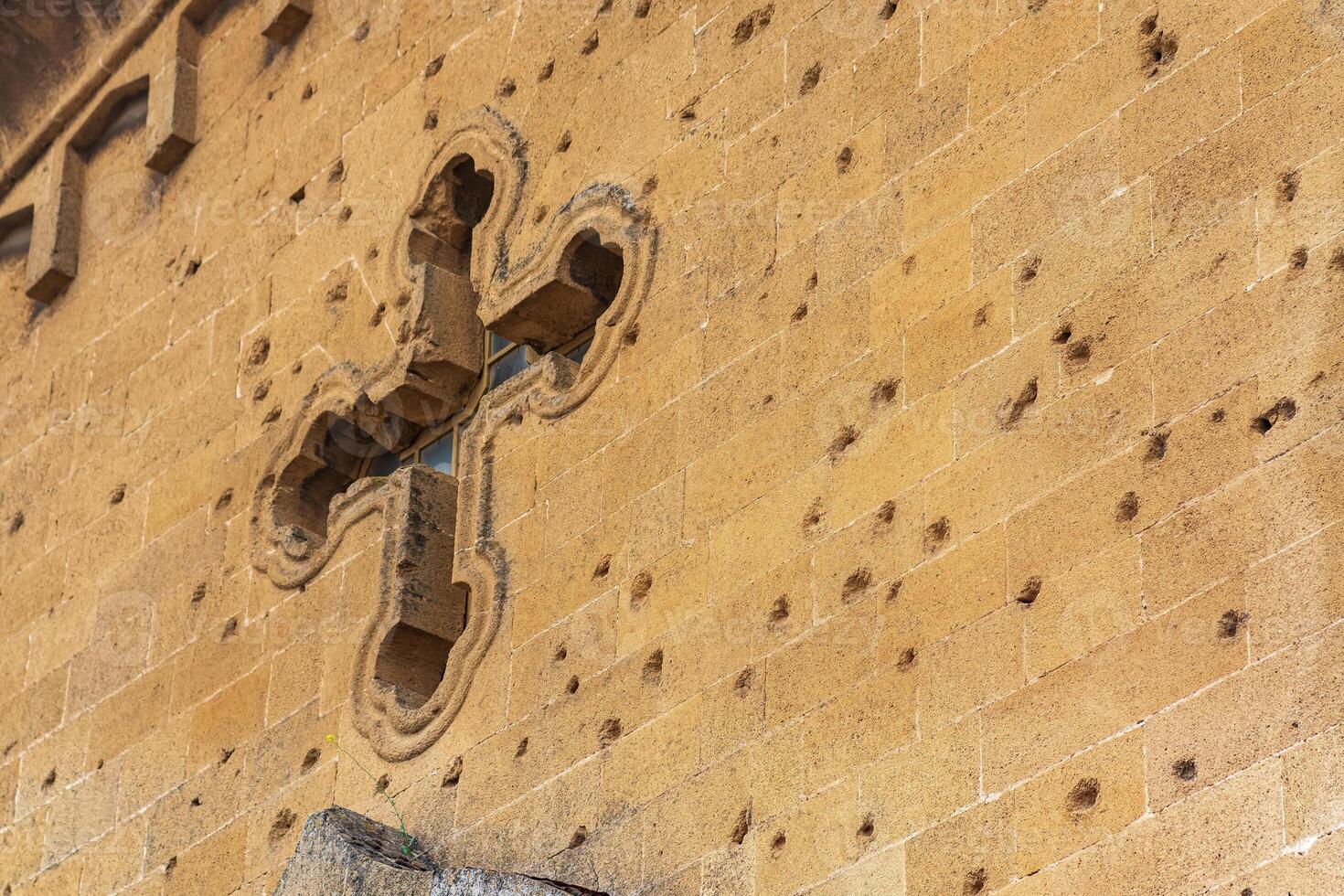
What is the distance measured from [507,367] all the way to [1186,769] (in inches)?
147

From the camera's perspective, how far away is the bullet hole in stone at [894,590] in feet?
23.2

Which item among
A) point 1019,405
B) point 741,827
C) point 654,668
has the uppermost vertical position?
point 1019,405

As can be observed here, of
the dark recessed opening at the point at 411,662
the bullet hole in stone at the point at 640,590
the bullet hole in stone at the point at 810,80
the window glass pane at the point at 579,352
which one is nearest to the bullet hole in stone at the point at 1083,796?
the bullet hole in stone at the point at 640,590

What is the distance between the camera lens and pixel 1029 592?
6.72m

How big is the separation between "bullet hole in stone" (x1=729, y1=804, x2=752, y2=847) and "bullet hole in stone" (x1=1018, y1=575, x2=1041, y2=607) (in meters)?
0.97

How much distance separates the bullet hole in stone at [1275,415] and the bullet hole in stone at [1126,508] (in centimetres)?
36

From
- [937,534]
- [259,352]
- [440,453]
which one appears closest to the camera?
[937,534]

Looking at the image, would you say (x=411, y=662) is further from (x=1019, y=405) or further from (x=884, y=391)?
(x=1019, y=405)

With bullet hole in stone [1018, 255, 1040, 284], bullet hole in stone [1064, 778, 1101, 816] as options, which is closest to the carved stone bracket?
bullet hole in stone [1018, 255, 1040, 284]

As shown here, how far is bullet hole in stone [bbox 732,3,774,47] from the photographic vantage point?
335 inches

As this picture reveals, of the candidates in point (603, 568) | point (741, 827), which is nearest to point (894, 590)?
point (741, 827)

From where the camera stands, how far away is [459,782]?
26.9 ft

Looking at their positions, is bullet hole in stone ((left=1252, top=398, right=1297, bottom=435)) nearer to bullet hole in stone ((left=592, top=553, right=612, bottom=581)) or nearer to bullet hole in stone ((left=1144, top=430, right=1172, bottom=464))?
bullet hole in stone ((left=1144, top=430, right=1172, bottom=464))

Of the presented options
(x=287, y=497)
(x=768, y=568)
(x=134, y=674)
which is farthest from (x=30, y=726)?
(x=768, y=568)
